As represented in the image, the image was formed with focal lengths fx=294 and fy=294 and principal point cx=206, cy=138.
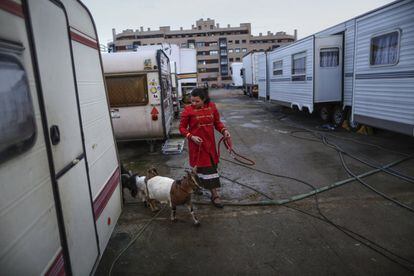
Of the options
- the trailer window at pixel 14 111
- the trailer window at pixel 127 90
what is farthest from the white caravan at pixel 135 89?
the trailer window at pixel 14 111

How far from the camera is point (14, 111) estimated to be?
1.62 m

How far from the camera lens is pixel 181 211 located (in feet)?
15.3

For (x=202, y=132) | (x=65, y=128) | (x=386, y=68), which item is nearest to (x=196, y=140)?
(x=202, y=132)

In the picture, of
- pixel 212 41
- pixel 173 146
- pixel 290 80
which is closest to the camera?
pixel 173 146

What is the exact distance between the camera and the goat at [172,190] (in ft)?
12.9

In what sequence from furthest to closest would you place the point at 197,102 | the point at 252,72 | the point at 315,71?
1. the point at 252,72
2. the point at 315,71
3. the point at 197,102

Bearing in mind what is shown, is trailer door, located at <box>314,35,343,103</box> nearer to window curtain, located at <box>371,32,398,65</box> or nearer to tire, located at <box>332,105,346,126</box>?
tire, located at <box>332,105,346,126</box>

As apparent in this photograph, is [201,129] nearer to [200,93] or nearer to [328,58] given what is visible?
[200,93]

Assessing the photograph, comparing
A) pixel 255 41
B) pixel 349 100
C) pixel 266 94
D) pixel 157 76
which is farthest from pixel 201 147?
pixel 255 41

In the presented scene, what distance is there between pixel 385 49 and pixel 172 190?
6657 millimetres

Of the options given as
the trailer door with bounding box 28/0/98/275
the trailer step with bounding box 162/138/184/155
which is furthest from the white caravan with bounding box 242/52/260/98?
the trailer door with bounding box 28/0/98/275

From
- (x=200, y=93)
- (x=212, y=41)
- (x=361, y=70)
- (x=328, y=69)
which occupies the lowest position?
(x=200, y=93)

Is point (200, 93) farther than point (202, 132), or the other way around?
point (202, 132)

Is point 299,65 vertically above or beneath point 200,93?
above
